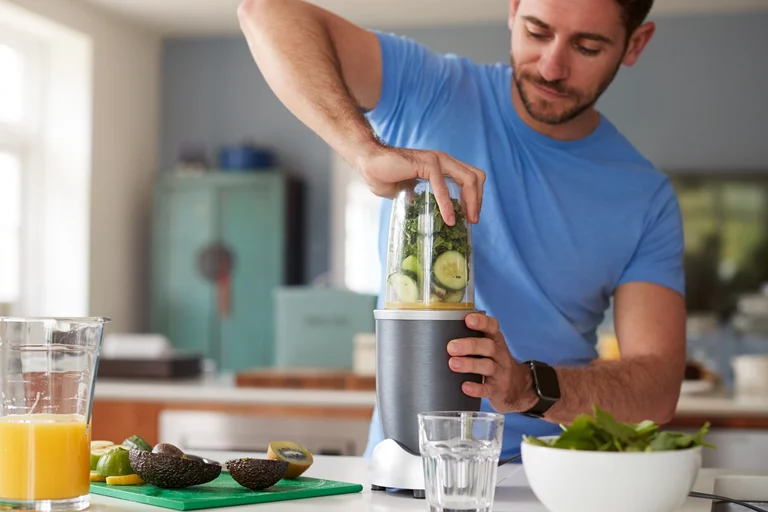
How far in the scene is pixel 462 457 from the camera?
101 cm

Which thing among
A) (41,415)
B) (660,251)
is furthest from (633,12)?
(41,415)

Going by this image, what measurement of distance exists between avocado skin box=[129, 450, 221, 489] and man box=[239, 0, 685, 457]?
0.59 meters

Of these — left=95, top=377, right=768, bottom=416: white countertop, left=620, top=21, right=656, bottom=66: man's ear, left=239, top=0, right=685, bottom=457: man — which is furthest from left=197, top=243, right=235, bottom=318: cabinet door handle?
left=620, top=21, right=656, bottom=66: man's ear

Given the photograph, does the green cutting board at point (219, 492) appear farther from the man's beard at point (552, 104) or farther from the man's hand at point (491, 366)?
the man's beard at point (552, 104)

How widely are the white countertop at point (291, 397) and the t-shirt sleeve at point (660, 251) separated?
1.34 meters

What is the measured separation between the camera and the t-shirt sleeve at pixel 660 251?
1.78 meters

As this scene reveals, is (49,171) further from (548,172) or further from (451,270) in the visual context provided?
(451,270)

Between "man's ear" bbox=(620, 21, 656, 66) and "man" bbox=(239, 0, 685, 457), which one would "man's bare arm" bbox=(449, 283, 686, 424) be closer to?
"man" bbox=(239, 0, 685, 457)

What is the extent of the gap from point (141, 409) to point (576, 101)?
2.05 meters

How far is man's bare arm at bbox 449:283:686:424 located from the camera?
3.98 feet

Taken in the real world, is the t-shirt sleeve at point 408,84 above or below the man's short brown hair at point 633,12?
below

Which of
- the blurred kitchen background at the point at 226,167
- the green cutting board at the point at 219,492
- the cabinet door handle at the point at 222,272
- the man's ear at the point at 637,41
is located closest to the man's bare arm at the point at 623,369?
the green cutting board at the point at 219,492

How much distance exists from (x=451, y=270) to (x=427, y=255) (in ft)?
0.11

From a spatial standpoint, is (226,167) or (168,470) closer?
(168,470)
